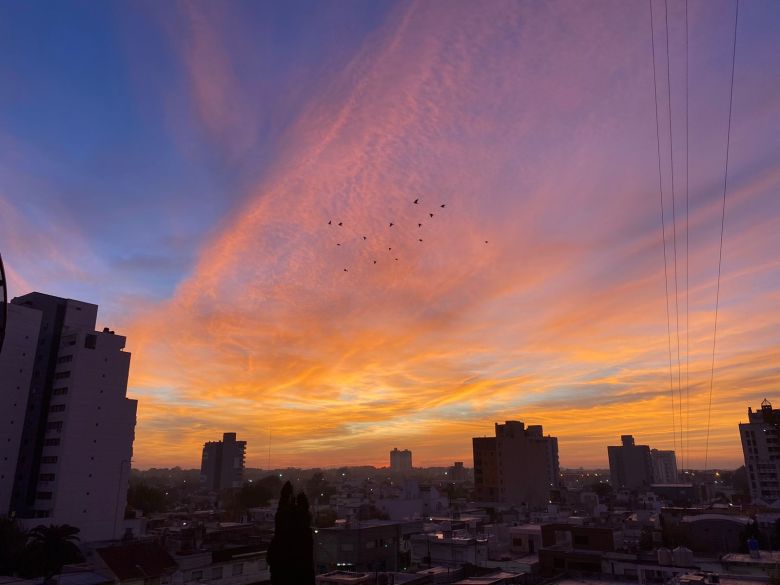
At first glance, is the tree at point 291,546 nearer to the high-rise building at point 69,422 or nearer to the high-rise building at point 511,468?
the high-rise building at point 69,422

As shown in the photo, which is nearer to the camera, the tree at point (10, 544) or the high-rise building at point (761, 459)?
the tree at point (10, 544)

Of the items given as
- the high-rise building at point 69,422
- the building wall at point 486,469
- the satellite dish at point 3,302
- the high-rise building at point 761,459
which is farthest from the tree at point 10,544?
the high-rise building at point 761,459

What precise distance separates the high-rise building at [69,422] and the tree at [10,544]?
437 inches

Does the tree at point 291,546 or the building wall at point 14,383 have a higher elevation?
the building wall at point 14,383

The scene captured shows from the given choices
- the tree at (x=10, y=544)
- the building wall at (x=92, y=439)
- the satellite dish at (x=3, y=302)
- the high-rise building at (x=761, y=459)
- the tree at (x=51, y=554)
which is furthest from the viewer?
the high-rise building at (x=761, y=459)

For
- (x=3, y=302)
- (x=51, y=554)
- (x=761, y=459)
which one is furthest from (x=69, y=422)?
(x=761, y=459)

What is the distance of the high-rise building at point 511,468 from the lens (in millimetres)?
160750

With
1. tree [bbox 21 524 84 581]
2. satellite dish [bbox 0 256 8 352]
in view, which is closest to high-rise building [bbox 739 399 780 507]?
tree [bbox 21 524 84 581]

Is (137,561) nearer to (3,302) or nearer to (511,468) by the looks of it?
(3,302)

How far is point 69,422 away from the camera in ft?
288

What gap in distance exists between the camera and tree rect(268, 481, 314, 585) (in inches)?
1435

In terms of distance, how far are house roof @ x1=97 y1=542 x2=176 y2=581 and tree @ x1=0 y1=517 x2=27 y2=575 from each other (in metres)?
18.3

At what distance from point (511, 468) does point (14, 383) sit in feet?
431

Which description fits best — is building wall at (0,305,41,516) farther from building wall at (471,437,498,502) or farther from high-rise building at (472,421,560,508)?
high-rise building at (472,421,560,508)
